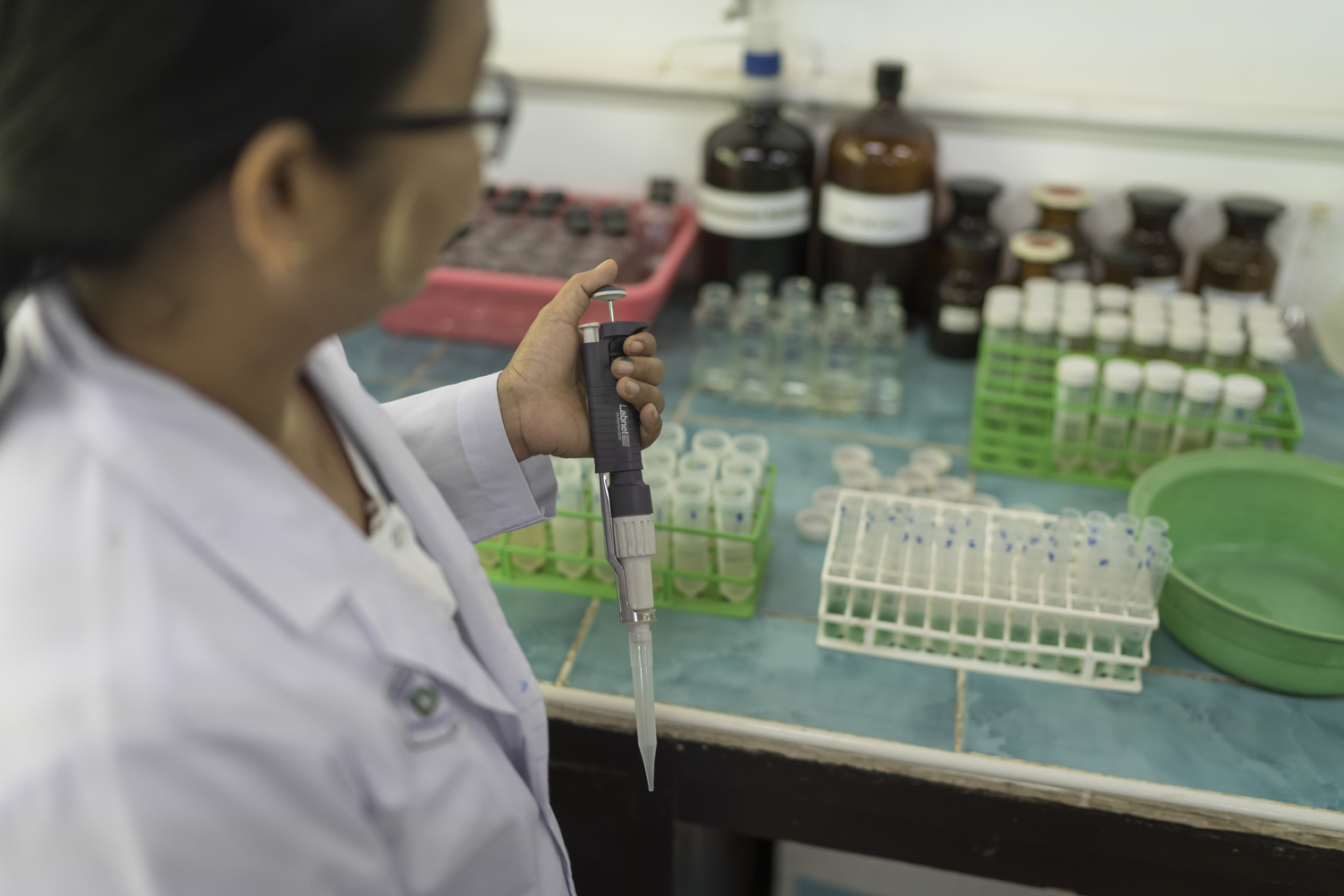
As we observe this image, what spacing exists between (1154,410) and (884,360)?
409mm

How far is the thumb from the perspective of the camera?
3.25 ft

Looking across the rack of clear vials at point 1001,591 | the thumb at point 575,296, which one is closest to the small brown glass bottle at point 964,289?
the rack of clear vials at point 1001,591

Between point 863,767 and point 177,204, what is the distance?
32.8 inches

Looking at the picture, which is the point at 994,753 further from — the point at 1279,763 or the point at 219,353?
the point at 219,353

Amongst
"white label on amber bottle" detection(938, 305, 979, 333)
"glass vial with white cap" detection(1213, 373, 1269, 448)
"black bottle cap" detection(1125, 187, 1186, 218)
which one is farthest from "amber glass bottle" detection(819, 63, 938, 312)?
"glass vial with white cap" detection(1213, 373, 1269, 448)

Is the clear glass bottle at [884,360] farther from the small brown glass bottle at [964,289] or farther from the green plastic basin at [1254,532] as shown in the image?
the green plastic basin at [1254,532]

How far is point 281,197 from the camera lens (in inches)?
20.7

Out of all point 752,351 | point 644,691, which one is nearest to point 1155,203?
point 752,351

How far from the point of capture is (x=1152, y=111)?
1683mm

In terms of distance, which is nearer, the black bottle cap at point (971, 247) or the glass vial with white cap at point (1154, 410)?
the glass vial with white cap at point (1154, 410)

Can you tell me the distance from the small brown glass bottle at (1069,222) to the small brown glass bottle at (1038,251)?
0.02 meters

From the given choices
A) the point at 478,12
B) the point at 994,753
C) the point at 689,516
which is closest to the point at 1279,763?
the point at 994,753

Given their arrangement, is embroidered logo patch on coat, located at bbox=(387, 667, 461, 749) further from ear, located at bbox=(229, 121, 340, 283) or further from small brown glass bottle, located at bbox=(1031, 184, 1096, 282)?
small brown glass bottle, located at bbox=(1031, 184, 1096, 282)

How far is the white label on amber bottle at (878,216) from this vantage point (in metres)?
1.68
